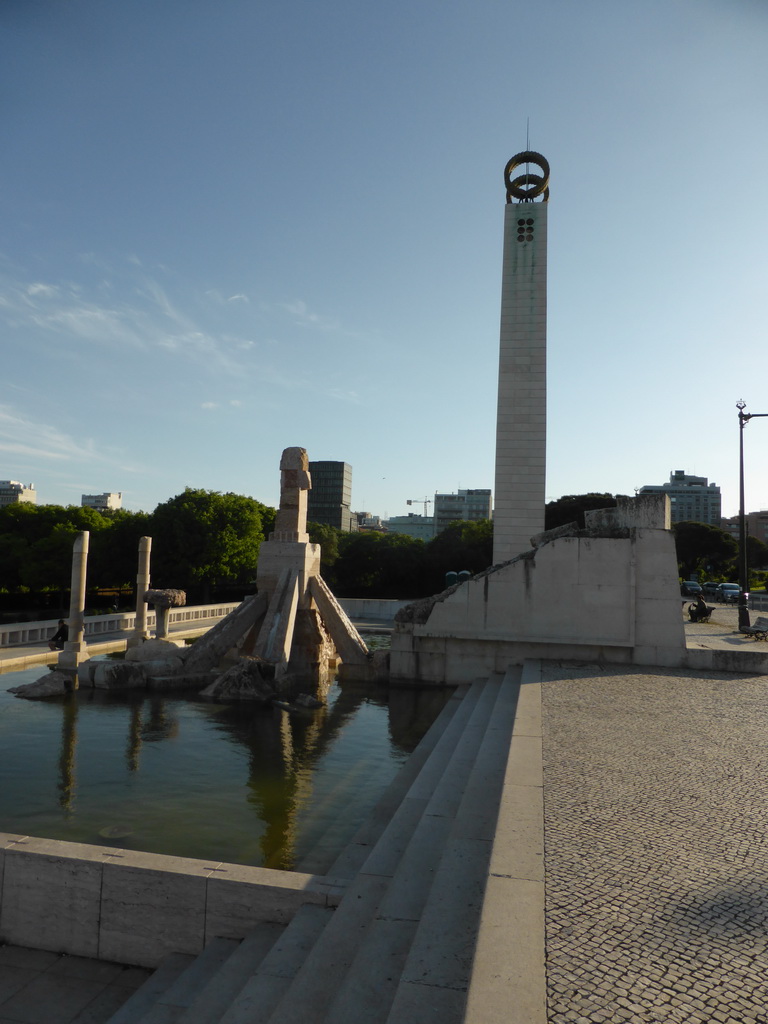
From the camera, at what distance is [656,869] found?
12.1 feet

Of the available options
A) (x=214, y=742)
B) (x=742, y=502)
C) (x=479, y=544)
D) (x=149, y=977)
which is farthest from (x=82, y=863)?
(x=479, y=544)

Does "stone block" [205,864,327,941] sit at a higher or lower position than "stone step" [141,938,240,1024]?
higher

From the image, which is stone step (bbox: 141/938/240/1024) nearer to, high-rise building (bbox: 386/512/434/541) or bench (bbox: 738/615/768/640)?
bench (bbox: 738/615/768/640)

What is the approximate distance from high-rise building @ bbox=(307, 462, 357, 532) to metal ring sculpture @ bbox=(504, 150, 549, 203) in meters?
99.0

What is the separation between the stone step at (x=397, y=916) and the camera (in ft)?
10.0

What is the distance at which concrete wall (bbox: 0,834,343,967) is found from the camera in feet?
14.4

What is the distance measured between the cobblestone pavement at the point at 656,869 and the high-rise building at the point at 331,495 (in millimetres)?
113173

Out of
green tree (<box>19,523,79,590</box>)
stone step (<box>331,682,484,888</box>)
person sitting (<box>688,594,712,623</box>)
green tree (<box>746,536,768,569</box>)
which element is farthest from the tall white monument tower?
green tree (<box>746,536,768,569</box>)

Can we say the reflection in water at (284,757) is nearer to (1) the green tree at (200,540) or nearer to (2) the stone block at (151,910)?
(2) the stone block at (151,910)

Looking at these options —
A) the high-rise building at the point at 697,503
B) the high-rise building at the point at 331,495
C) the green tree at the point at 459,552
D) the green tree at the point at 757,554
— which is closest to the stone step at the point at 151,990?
the green tree at the point at 459,552

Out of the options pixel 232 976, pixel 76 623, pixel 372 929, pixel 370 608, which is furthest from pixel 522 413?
pixel 232 976

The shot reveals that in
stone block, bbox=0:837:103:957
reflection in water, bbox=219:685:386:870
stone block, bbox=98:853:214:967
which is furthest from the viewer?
reflection in water, bbox=219:685:386:870

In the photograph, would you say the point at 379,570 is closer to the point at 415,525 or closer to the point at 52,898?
the point at 52,898

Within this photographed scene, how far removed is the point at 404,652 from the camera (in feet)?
44.4
